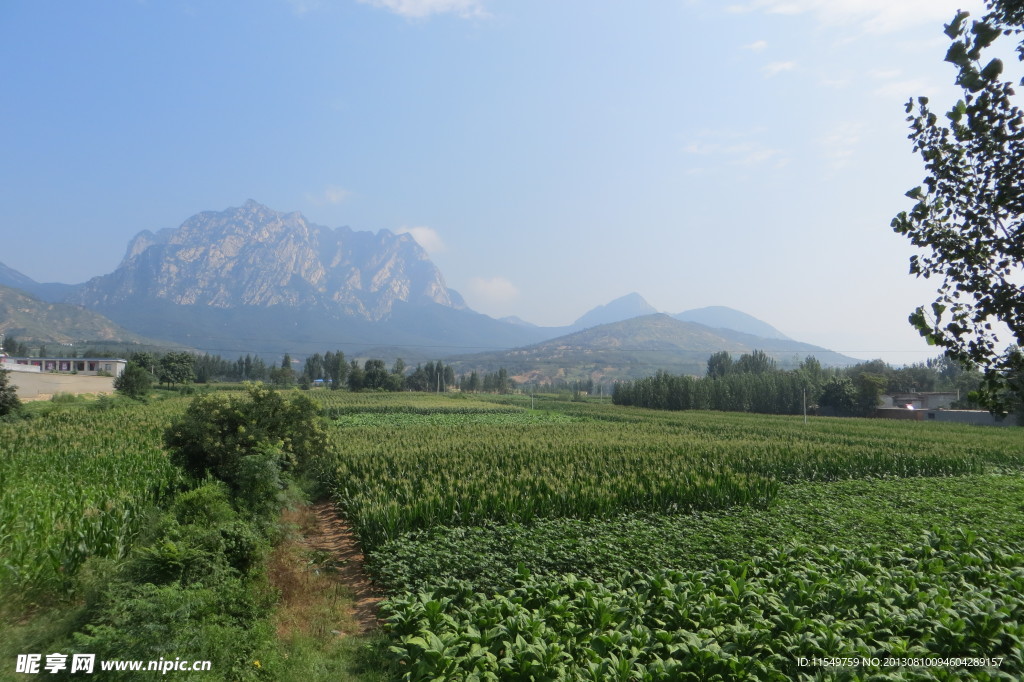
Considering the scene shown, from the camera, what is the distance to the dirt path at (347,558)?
822 cm

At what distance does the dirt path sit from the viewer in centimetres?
822

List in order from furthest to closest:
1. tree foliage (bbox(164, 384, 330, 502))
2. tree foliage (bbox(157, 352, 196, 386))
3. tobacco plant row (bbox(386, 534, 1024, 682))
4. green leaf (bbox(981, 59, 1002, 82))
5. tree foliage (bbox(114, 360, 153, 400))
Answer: tree foliage (bbox(157, 352, 196, 386)) < tree foliage (bbox(114, 360, 153, 400)) < tree foliage (bbox(164, 384, 330, 502)) < tobacco plant row (bbox(386, 534, 1024, 682)) < green leaf (bbox(981, 59, 1002, 82))

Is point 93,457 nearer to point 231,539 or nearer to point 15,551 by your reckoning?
point 15,551

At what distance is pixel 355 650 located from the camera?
22.3 feet

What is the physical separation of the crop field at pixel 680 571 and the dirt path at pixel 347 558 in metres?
0.42

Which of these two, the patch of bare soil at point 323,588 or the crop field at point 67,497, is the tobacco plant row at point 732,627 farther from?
the crop field at point 67,497

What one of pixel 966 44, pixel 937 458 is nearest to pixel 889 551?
pixel 966 44

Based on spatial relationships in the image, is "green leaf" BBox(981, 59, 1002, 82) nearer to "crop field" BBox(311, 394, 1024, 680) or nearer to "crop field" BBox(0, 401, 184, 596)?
"crop field" BBox(311, 394, 1024, 680)

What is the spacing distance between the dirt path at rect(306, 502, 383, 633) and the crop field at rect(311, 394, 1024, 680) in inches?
16.4

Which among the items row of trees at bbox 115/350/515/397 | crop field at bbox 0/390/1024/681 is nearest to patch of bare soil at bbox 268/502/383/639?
crop field at bbox 0/390/1024/681

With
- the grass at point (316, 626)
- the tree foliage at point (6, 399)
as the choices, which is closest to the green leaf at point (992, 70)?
the grass at point (316, 626)

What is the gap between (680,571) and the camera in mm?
7621

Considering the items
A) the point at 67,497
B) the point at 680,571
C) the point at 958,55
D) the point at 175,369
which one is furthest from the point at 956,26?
the point at 175,369

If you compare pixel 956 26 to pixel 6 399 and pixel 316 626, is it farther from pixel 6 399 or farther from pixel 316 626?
pixel 6 399
